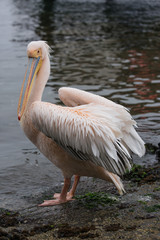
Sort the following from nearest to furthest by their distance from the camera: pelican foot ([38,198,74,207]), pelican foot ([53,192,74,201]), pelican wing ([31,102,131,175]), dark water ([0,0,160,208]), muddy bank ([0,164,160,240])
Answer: muddy bank ([0,164,160,240]), pelican wing ([31,102,131,175]), pelican foot ([38,198,74,207]), pelican foot ([53,192,74,201]), dark water ([0,0,160,208])

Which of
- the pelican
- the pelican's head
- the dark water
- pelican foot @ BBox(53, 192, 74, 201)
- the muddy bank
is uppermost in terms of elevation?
the pelican's head

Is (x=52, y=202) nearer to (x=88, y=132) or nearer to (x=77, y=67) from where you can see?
(x=88, y=132)

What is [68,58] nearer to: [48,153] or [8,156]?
[8,156]

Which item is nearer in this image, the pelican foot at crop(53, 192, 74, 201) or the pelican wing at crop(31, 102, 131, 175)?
the pelican wing at crop(31, 102, 131, 175)

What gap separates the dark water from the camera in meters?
5.57

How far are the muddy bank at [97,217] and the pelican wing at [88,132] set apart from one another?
1.19ft

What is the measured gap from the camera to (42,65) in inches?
176

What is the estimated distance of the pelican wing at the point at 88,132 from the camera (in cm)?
368

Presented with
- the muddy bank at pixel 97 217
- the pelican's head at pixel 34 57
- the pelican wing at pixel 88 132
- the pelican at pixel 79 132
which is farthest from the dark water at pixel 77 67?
the pelican's head at pixel 34 57

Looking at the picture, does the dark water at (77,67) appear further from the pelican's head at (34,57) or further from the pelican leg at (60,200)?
the pelican's head at (34,57)

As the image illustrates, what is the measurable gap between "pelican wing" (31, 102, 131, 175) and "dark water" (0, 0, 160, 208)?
1032 millimetres

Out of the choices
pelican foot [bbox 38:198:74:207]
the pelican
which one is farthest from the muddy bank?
the pelican

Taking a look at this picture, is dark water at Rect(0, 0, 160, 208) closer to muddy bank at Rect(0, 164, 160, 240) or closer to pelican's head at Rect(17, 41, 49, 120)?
muddy bank at Rect(0, 164, 160, 240)

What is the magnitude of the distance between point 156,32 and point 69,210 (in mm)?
12251
